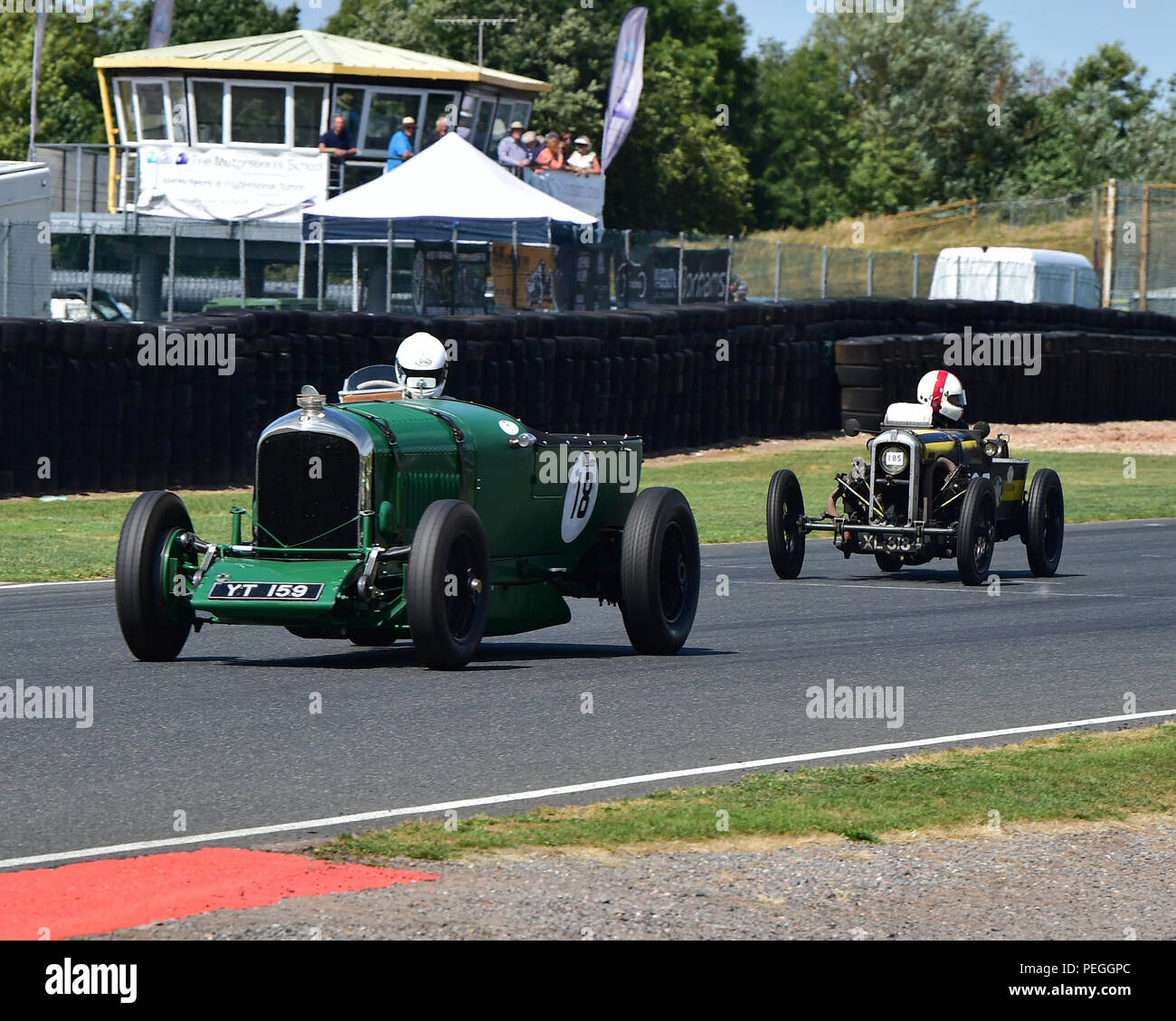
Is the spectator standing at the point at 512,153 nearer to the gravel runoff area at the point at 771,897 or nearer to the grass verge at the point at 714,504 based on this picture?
the grass verge at the point at 714,504

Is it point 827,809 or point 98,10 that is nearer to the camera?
point 827,809

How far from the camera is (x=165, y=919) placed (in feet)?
17.8

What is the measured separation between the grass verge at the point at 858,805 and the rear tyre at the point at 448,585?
234cm

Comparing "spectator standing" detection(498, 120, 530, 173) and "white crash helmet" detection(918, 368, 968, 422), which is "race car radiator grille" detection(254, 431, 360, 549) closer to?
"white crash helmet" detection(918, 368, 968, 422)

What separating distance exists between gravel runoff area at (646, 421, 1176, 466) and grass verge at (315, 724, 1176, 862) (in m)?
21.7

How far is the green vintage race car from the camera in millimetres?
9852

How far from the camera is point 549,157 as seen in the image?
3931cm

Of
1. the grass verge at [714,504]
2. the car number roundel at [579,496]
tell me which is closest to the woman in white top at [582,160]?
the grass verge at [714,504]

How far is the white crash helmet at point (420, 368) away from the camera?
11211 mm

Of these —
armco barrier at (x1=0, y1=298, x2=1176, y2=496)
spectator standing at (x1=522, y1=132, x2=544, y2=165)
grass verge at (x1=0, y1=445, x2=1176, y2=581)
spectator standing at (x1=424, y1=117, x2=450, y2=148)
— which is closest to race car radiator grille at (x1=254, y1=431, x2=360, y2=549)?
grass verge at (x1=0, y1=445, x2=1176, y2=581)

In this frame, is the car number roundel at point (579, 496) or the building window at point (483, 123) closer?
the car number roundel at point (579, 496)

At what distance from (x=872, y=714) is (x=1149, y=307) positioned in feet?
122
